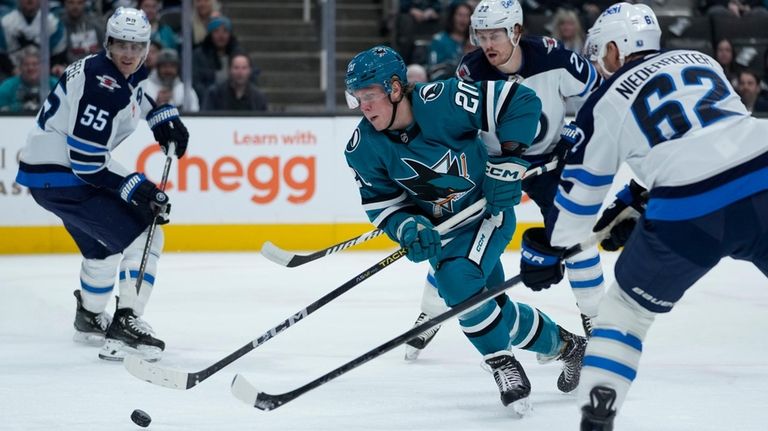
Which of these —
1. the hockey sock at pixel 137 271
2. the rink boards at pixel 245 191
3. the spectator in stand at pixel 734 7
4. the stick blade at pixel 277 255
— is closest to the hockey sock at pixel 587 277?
the stick blade at pixel 277 255

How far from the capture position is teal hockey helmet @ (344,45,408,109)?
3.03m

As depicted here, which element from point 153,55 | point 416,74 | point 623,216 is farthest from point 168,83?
point 623,216

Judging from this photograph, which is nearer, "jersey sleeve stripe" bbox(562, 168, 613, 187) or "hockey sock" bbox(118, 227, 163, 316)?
"jersey sleeve stripe" bbox(562, 168, 613, 187)

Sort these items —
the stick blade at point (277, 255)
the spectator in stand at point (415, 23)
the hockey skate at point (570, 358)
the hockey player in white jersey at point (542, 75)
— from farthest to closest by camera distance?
the spectator in stand at point (415, 23)
the hockey player in white jersey at point (542, 75)
the stick blade at point (277, 255)
the hockey skate at point (570, 358)

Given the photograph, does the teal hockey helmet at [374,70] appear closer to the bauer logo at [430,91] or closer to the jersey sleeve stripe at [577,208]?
the bauer logo at [430,91]

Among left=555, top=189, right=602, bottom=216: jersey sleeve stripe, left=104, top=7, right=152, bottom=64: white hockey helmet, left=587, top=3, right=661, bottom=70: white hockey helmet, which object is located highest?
left=587, top=3, right=661, bottom=70: white hockey helmet

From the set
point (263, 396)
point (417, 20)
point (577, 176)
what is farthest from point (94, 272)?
point (417, 20)

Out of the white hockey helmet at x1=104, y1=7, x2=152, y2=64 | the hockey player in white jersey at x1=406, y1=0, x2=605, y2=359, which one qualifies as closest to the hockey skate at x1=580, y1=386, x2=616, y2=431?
the hockey player in white jersey at x1=406, y1=0, x2=605, y2=359

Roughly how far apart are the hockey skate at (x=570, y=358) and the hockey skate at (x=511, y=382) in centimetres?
29

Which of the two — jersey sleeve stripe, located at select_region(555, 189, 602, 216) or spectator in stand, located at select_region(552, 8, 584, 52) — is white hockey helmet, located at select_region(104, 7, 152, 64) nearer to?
jersey sleeve stripe, located at select_region(555, 189, 602, 216)

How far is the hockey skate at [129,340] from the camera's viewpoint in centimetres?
401

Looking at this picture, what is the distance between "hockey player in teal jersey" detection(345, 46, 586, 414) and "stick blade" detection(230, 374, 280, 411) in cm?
54

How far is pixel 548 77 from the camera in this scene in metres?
3.85

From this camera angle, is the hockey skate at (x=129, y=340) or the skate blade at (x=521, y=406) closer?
the skate blade at (x=521, y=406)
